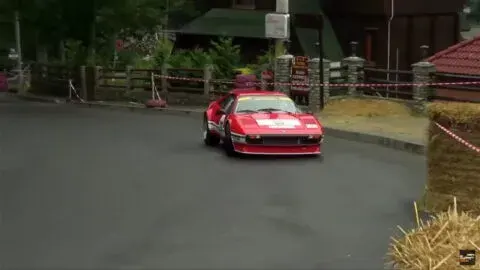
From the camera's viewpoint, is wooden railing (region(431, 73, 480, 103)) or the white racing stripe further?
wooden railing (region(431, 73, 480, 103))

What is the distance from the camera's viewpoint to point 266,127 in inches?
663

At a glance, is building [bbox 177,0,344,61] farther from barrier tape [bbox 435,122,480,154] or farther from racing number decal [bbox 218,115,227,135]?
barrier tape [bbox 435,122,480,154]

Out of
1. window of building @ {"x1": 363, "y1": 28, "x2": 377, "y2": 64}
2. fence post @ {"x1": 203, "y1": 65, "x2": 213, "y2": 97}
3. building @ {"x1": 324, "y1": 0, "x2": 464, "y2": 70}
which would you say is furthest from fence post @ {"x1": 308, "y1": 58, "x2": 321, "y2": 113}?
window of building @ {"x1": 363, "y1": 28, "x2": 377, "y2": 64}

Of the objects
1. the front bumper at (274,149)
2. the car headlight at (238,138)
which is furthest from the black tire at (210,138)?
the front bumper at (274,149)

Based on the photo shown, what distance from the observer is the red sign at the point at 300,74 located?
27672mm

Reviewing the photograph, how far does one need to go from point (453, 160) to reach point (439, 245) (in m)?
3.35

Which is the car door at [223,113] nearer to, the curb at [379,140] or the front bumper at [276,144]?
the front bumper at [276,144]

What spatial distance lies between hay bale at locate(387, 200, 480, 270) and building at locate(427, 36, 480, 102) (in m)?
16.7

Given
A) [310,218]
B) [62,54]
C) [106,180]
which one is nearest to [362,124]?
[106,180]

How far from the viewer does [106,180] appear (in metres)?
14.4

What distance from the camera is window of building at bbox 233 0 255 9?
40.0 metres

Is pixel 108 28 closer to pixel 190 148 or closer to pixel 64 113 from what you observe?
pixel 64 113

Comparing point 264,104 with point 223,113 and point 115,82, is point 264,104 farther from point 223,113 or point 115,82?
point 115,82

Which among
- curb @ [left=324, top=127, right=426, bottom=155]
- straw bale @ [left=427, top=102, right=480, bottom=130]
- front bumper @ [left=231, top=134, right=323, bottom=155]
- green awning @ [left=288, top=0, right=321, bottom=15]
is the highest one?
green awning @ [left=288, top=0, right=321, bottom=15]
